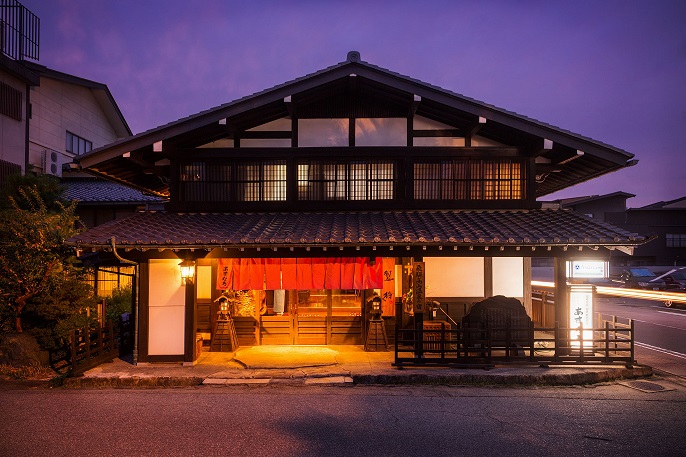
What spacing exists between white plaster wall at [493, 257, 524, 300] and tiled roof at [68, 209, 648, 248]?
187 centimetres

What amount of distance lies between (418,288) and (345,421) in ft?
15.6

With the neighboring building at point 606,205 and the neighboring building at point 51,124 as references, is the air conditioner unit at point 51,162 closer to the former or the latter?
the neighboring building at point 51,124

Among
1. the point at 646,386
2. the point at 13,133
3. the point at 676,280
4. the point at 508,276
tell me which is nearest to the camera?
the point at 646,386

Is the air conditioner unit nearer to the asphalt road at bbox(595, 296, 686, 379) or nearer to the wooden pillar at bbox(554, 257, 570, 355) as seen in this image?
the wooden pillar at bbox(554, 257, 570, 355)

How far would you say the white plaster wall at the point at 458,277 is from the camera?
13234 millimetres

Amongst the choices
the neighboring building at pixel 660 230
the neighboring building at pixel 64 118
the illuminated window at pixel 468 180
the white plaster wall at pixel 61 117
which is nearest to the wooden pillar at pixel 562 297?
the illuminated window at pixel 468 180

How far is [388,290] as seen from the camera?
12.9 metres

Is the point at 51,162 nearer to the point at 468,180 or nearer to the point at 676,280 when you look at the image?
the point at 468,180

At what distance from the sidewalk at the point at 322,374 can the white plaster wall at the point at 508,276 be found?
3270 millimetres

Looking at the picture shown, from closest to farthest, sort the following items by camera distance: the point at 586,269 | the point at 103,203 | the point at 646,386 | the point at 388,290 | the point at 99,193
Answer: the point at 646,386
the point at 586,269
the point at 388,290
the point at 103,203
the point at 99,193

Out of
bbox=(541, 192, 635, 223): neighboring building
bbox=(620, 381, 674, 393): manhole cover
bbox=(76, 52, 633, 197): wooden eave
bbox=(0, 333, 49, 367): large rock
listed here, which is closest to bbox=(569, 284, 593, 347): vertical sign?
bbox=(620, 381, 674, 393): manhole cover

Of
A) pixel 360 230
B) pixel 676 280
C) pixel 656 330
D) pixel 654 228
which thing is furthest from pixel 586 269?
pixel 654 228

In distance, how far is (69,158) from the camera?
23438mm

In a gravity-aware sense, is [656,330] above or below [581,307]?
below
